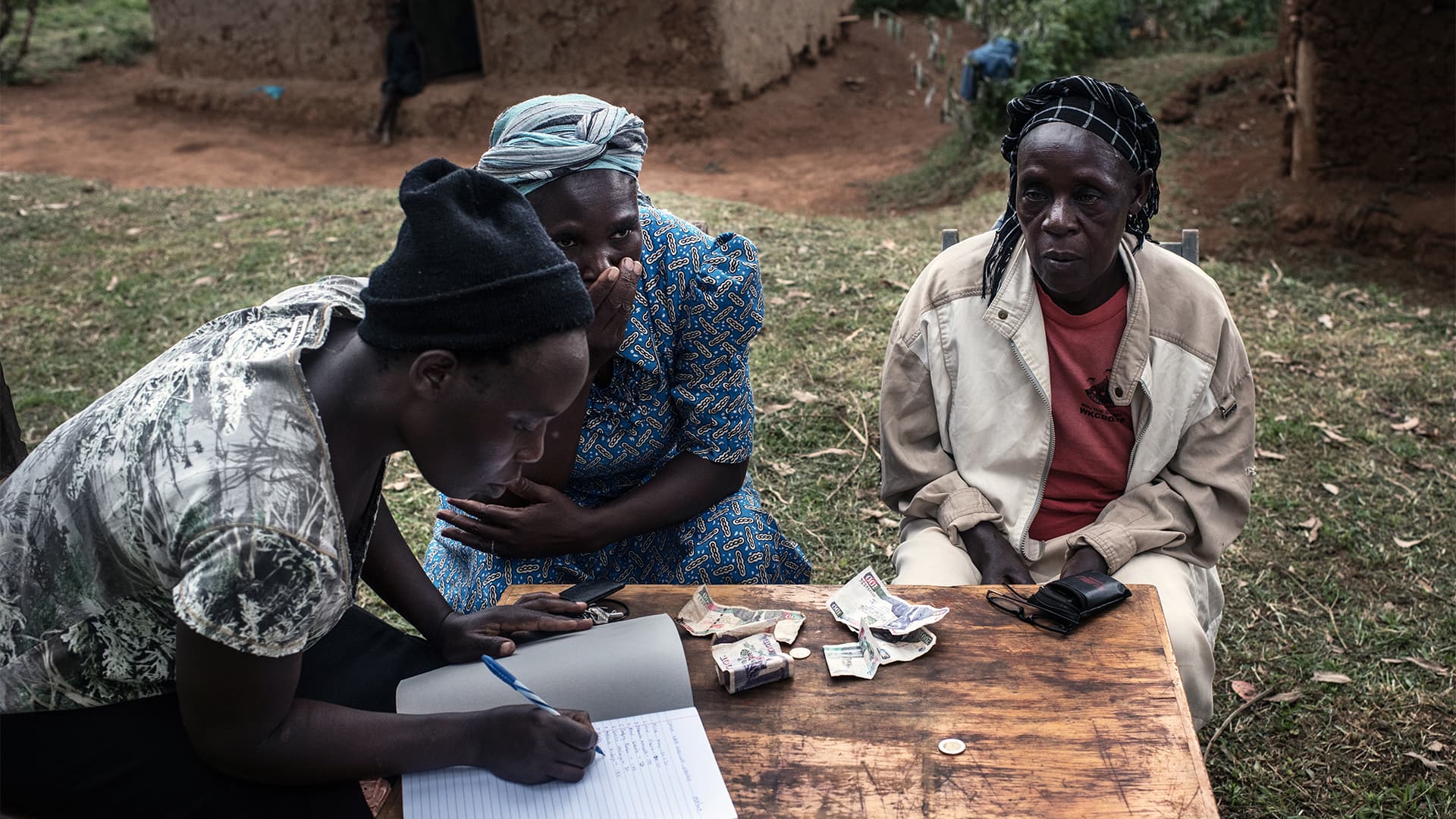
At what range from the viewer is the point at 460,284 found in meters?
1.47

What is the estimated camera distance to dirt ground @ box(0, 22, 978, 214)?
1086 centimetres

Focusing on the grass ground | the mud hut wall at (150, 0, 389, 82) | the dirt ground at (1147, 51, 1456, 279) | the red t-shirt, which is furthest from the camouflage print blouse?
the mud hut wall at (150, 0, 389, 82)

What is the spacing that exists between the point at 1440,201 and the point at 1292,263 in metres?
1.38

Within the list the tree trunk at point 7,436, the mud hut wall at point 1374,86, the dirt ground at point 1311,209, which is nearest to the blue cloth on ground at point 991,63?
the dirt ground at point 1311,209

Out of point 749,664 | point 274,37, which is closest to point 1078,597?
point 749,664

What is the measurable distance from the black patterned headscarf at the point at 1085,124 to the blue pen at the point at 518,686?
5.04 ft

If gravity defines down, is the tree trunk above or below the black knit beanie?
below

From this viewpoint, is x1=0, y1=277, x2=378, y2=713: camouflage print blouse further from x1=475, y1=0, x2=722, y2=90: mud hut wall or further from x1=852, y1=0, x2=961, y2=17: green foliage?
x1=852, y1=0, x2=961, y2=17: green foliage

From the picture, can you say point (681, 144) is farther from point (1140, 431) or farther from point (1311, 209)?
point (1140, 431)

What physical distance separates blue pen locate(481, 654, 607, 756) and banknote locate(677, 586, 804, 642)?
380 millimetres

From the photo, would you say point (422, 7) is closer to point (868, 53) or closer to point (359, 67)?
point (359, 67)

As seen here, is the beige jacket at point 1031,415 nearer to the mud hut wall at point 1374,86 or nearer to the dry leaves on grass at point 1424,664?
the dry leaves on grass at point 1424,664

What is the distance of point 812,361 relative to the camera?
211 inches

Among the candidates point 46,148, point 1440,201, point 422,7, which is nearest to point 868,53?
point 422,7
